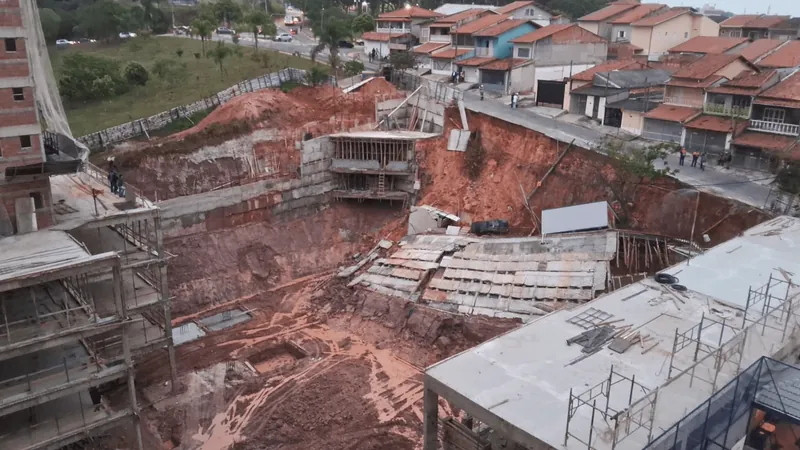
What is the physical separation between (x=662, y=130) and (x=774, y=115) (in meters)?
6.39

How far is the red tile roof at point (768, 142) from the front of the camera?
1316 inches

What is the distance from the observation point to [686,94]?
40062mm

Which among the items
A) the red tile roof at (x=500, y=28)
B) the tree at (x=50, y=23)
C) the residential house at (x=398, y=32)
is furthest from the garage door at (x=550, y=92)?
the tree at (x=50, y=23)

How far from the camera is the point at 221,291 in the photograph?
3459 centimetres

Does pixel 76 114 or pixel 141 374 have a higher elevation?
pixel 76 114

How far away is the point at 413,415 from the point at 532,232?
13.7 meters

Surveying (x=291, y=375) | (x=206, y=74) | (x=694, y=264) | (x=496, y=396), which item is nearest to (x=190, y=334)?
(x=291, y=375)

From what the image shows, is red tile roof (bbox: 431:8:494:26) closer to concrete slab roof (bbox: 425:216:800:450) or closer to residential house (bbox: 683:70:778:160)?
residential house (bbox: 683:70:778:160)

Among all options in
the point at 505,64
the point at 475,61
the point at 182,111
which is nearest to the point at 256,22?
the point at 182,111

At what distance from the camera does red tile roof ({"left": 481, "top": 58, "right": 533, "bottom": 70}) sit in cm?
5128

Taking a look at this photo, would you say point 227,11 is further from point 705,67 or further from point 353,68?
point 705,67

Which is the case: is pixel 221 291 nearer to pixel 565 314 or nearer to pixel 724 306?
pixel 565 314

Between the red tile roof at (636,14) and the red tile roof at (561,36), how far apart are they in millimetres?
9798

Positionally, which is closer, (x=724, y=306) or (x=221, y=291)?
(x=724, y=306)
